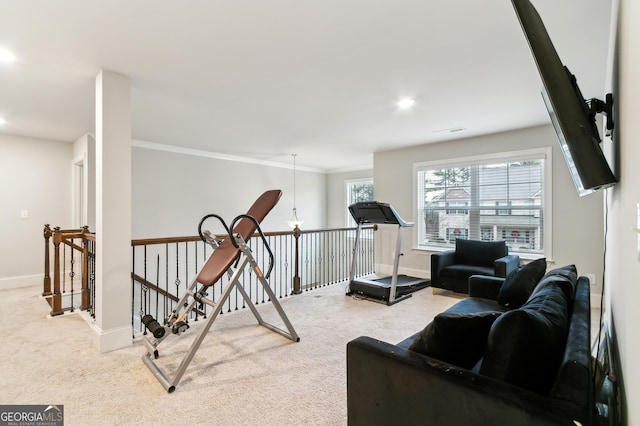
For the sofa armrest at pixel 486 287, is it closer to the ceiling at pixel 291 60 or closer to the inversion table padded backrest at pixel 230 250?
the ceiling at pixel 291 60

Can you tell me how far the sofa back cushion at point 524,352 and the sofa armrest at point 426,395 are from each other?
2.5 inches

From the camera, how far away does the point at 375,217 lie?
13.8 ft

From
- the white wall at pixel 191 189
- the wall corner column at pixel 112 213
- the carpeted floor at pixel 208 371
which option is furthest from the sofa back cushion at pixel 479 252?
the wall corner column at pixel 112 213

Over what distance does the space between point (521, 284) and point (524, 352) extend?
1.57m

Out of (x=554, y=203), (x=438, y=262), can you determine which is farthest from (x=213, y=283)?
(x=554, y=203)

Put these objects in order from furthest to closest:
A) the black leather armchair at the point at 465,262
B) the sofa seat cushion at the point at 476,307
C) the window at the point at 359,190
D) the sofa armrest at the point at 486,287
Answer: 1. the window at the point at 359,190
2. the black leather armchair at the point at 465,262
3. the sofa armrest at the point at 486,287
4. the sofa seat cushion at the point at 476,307

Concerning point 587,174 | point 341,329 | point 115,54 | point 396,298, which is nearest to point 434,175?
point 396,298

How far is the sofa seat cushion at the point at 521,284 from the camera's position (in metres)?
2.32

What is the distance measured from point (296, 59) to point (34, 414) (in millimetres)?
2931

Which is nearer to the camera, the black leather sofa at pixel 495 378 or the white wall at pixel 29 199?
the black leather sofa at pixel 495 378

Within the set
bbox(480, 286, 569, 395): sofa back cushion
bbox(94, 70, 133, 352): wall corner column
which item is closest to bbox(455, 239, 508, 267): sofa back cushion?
bbox(480, 286, 569, 395): sofa back cushion

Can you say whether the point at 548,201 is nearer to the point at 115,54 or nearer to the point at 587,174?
the point at 587,174

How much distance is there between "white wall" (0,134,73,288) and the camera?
465 centimetres

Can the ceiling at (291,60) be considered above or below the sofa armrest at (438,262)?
above
